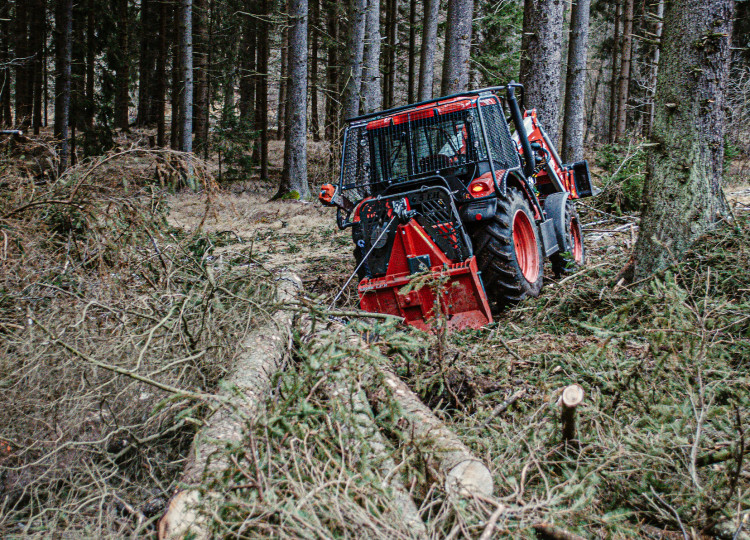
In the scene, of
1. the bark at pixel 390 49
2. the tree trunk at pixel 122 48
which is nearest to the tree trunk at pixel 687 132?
the bark at pixel 390 49

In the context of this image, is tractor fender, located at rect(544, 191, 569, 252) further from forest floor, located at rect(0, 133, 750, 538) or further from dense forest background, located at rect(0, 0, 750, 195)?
dense forest background, located at rect(0, 0, 750, 195)

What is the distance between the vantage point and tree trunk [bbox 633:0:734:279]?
198 inches

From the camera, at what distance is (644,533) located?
264cm

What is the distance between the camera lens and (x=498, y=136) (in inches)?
259

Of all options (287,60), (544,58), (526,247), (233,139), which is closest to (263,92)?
(233,139)

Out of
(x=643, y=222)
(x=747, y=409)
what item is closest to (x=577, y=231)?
(x=643, y=222)

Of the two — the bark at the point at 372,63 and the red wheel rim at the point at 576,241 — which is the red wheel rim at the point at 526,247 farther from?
the bark at the point at 372,63

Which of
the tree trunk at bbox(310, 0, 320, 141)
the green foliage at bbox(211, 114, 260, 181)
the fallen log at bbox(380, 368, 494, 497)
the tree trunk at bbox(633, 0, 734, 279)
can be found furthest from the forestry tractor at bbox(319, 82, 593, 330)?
the tree trunk at bbox(310, 0, 320, 141)

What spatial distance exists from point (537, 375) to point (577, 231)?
14.5ft

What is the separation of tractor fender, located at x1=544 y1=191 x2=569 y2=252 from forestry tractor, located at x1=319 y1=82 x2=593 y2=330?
453 millimetres

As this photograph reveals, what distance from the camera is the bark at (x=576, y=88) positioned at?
1369 cm

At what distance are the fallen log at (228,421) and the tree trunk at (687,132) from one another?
3441mm

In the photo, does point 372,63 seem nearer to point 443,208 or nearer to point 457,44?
point 457,44

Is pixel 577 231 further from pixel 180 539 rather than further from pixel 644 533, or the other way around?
pixel 180 539
